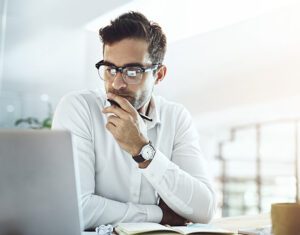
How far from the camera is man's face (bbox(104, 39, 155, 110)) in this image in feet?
5.11

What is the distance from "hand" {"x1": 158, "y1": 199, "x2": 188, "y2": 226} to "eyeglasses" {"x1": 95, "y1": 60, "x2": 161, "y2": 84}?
467 millimetres

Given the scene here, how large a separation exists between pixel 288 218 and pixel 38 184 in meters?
0.55

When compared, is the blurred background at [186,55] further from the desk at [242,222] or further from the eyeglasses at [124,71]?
the desk at [242,222]

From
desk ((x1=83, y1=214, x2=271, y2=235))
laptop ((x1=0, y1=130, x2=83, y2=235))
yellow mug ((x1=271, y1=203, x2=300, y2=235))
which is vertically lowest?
desk ((x1=83, y1=214, x2=271, y2=235))

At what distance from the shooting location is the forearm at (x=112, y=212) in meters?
1.29

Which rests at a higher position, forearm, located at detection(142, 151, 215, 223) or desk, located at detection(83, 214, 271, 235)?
forearm, located at detection(142, 151, 215, 223)

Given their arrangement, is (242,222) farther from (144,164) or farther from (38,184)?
(38,184)

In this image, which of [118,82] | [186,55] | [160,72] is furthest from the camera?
[186,55]

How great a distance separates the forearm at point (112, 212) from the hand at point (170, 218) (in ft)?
0.07

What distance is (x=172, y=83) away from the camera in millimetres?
5367

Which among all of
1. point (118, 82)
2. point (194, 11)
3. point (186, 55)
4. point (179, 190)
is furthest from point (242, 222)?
point (186, 55)

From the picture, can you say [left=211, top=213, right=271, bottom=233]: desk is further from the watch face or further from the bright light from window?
the bright light from window

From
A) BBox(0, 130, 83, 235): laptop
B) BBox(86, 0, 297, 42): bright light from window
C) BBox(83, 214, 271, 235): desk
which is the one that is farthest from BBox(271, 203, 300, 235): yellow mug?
BBox(86, 0, 297, 42): bright light from window

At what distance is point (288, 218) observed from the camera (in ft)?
3.11
